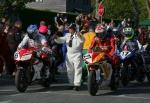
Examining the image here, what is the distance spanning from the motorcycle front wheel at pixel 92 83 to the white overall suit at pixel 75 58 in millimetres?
997

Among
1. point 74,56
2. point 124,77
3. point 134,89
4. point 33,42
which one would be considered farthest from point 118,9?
point 33,42

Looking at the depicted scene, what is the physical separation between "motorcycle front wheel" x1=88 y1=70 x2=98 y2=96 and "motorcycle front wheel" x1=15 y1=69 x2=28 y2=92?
1655 mm

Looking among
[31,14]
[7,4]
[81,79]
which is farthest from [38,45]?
[31,14]

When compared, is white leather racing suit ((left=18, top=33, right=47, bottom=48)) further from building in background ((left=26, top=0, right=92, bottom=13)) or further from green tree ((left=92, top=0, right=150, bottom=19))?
green tree ((left=92, top=0, right=150, bottom=19))

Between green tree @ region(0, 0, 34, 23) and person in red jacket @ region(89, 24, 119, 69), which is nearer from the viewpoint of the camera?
person in red jacket @ region(89, 24, 119, 69)

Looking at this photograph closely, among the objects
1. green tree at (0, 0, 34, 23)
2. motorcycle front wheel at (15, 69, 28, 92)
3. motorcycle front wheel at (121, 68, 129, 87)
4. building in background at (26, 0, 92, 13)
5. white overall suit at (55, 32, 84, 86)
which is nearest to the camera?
motorcycle front wheel at (15, 69, 28, 92)

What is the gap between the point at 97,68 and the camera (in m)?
14.3

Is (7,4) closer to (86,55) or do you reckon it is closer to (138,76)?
(138,76)

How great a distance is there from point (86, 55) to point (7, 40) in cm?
480

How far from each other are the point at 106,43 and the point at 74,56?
2.96 feet

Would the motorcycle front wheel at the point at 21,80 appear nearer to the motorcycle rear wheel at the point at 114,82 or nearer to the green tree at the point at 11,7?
the motorcycle rear wheel at the point at 114,82

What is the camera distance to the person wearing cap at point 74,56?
1524cm

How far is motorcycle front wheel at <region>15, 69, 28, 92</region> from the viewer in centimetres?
1438

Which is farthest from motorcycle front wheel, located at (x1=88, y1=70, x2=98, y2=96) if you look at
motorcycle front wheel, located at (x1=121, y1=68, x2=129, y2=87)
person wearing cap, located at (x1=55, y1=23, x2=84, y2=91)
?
motorcycle front wheel, located at (x1=121, y1=68, x2=129, y2=87)
